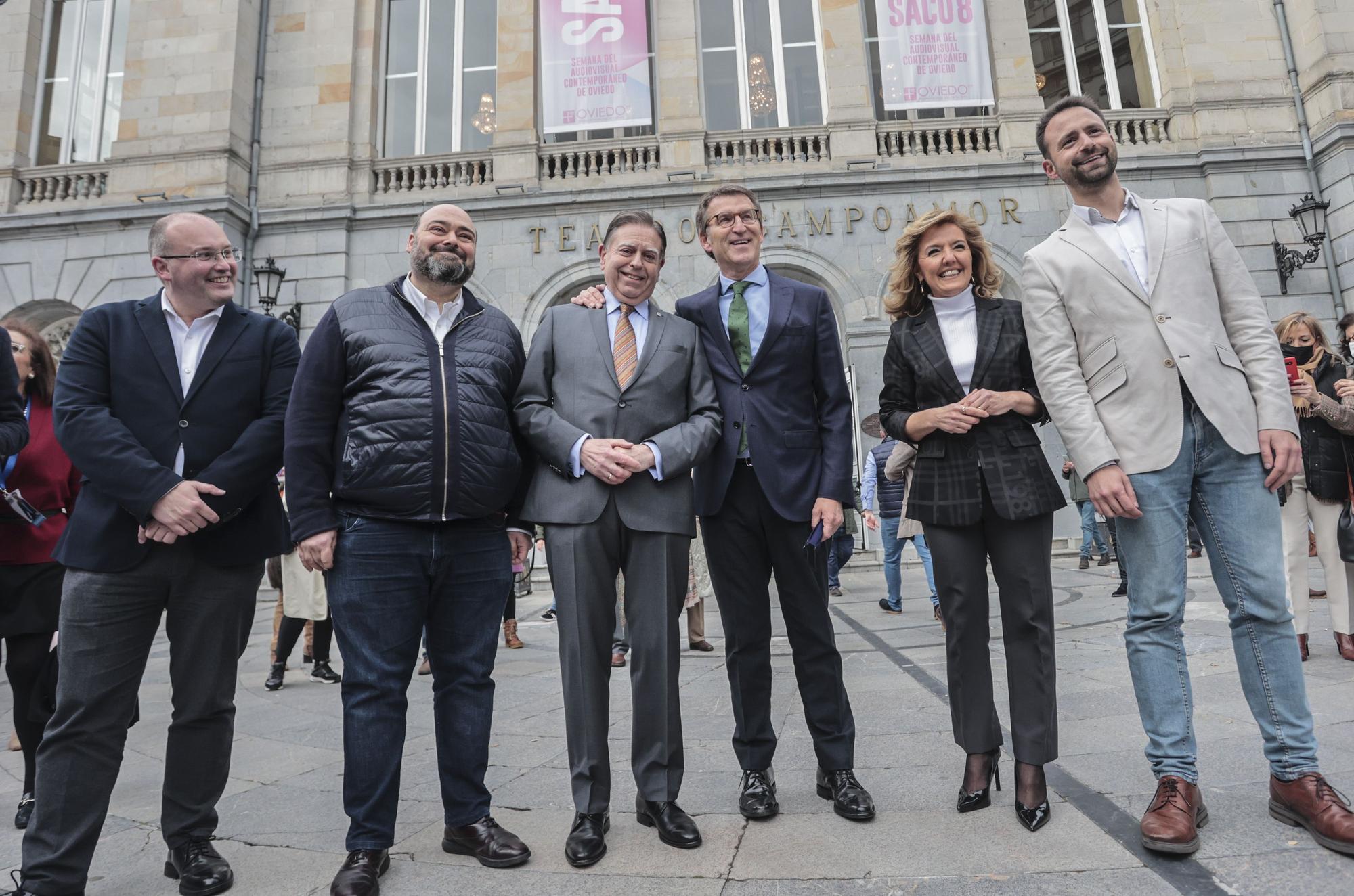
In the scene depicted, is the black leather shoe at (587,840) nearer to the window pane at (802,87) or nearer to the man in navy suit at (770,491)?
the man in navy suit at (770,491)

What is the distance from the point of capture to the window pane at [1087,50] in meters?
13.9

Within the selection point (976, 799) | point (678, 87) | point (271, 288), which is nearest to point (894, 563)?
point (976, 799)

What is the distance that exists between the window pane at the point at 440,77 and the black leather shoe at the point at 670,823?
13.9m

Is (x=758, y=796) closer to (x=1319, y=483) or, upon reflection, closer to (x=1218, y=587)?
(x=1218, y=587)

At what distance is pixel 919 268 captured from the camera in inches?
125

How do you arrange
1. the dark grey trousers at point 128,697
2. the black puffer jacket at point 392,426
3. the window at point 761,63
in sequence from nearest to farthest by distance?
the dark grey trousers at point 128,697
the black puffer jacket at point 392,426
the window at point 761,63

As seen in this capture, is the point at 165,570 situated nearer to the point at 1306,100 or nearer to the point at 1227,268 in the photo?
the point at 1227,268

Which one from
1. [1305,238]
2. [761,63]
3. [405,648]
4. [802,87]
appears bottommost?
[405,648]

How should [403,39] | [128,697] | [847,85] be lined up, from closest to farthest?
[128,697] → [847,85] → [403,39]

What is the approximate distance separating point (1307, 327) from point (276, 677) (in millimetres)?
7563

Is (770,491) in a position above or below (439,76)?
below

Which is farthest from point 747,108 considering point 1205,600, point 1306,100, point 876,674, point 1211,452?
point 1211,452

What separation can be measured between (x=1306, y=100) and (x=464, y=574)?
1647cm

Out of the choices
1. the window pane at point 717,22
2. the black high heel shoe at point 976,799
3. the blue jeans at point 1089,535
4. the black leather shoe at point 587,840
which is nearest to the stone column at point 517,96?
the window pane at point 717,22
